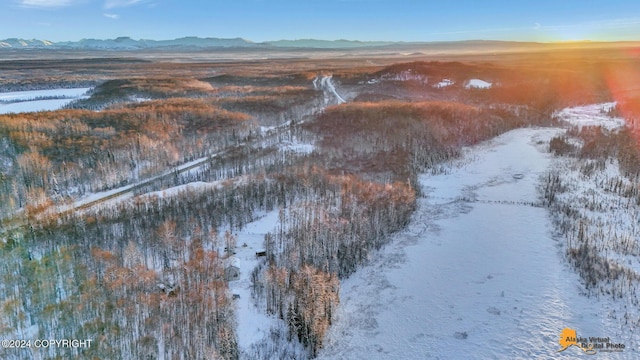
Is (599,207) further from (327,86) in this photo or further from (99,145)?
(327,86)

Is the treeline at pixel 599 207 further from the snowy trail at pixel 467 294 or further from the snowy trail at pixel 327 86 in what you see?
the snowy trail at pixel 327 86

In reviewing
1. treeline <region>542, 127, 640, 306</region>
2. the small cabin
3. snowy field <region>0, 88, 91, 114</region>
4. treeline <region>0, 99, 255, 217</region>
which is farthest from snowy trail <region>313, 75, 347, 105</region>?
the small cabin

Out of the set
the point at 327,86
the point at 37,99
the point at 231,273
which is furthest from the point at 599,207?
the point at 37,99

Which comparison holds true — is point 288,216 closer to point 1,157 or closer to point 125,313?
point 125,313

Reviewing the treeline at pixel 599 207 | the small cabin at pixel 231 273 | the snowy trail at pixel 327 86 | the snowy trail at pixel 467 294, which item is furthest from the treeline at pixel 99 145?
the treeline at pixel 599 207

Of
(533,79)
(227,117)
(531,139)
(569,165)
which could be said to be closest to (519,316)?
(569,165)

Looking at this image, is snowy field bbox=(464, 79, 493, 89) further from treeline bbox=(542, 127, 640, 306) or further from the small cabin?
the small cabin
